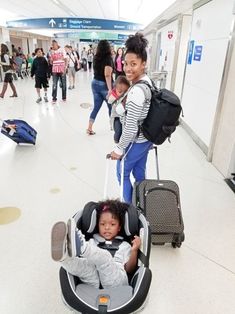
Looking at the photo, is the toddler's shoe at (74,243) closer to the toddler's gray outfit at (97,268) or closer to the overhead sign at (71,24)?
the toddler's gray outfit at (97,268)

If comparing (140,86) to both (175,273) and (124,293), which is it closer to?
(124,293)

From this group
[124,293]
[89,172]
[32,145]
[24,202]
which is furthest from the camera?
[32,145]

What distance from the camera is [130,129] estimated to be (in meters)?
1.56

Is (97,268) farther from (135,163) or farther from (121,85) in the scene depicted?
(121,85)

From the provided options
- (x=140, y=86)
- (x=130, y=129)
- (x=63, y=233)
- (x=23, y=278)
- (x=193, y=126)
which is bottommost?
(x=23, y=278)

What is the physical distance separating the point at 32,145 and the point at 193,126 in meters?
2.67

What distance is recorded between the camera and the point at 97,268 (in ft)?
4.02

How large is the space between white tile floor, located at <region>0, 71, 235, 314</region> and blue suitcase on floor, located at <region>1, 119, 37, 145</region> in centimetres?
16

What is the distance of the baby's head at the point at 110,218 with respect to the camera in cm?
141

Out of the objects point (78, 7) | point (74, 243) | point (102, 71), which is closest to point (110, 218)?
point (74, 243)

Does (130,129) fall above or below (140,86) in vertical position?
below

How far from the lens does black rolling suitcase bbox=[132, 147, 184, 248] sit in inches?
67.2

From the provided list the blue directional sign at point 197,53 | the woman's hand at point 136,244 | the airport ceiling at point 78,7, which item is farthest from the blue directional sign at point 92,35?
the woman's hand at point 136,244

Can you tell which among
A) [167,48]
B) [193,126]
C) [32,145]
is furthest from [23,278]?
[167,48]
